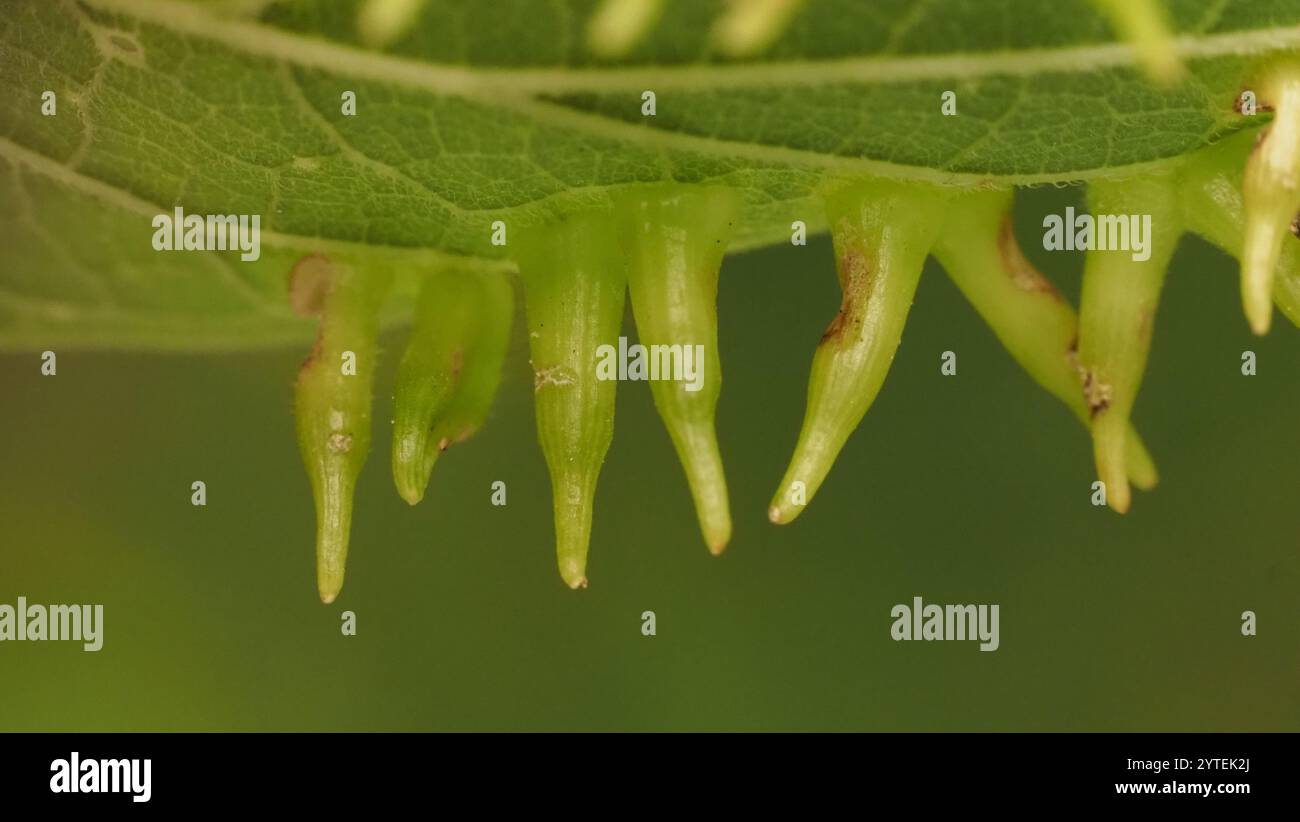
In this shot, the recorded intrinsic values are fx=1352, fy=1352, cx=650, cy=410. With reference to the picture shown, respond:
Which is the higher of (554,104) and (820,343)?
(554,104)

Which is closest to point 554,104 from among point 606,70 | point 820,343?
point 606,70

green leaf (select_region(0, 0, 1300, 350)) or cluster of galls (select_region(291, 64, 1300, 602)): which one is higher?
green leaf (select_region(0, 0, 1300, 350))

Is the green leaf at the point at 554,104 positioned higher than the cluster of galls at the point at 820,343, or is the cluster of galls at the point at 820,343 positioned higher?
the green leaf at the point at 554,104

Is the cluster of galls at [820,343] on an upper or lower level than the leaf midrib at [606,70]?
lower

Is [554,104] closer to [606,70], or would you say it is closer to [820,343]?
[606,70]
